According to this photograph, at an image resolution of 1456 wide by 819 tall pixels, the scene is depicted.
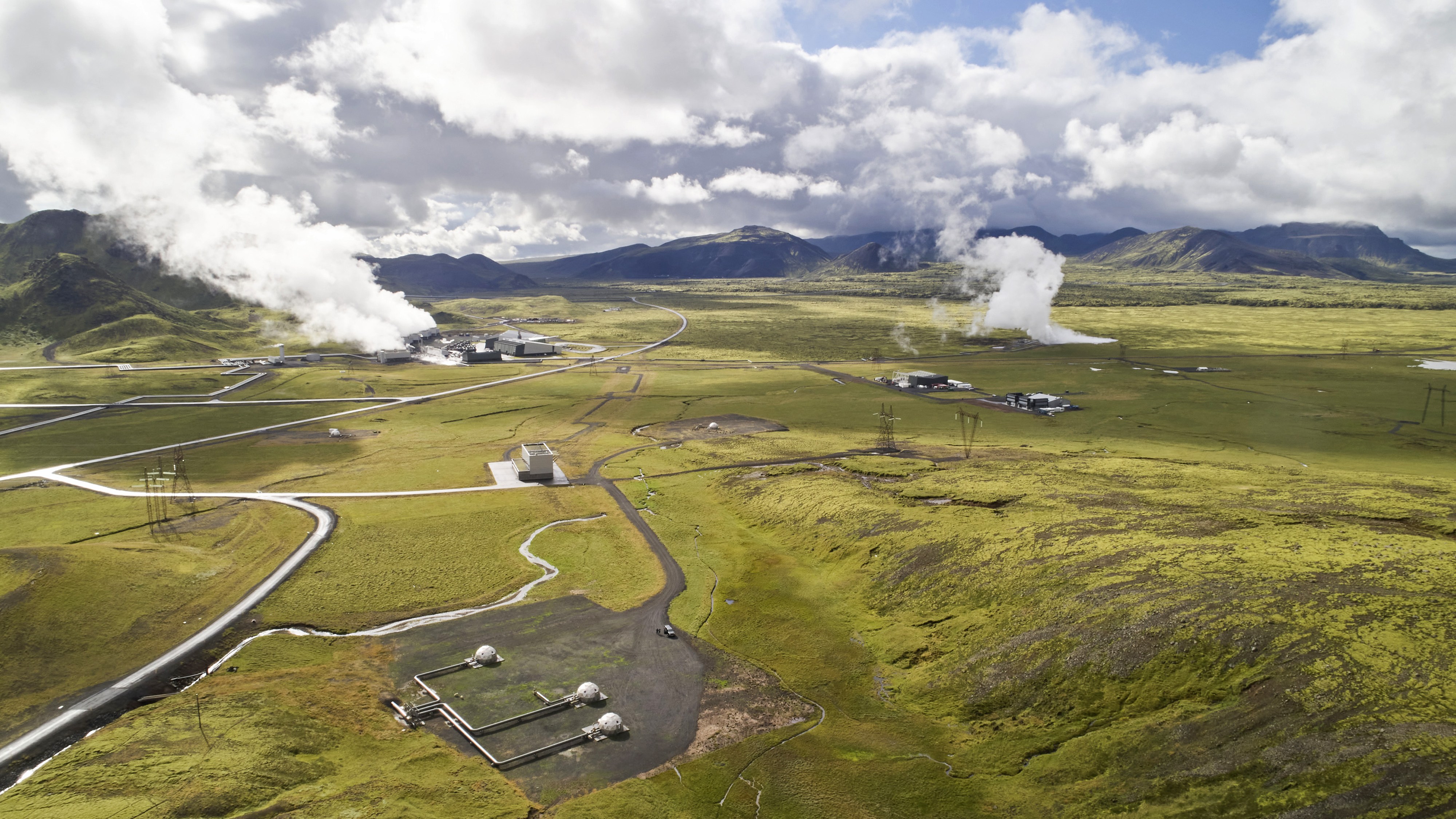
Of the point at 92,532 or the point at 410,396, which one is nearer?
the point at 92,532

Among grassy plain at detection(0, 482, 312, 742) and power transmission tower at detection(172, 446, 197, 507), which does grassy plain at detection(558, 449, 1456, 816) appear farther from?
power transmission tower at detection(172, 446, 197, 507)

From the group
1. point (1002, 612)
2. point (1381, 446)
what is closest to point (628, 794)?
point (1002, 612)

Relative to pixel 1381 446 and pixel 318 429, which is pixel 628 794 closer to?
pixel 318 429

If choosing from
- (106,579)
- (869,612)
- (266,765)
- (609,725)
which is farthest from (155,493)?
(869,612)

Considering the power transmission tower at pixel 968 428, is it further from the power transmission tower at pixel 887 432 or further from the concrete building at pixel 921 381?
the concrete building at pixel 921 381

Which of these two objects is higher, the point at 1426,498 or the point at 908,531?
the point at 1426,498
